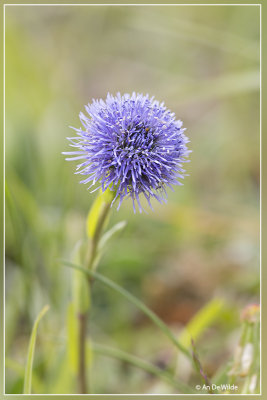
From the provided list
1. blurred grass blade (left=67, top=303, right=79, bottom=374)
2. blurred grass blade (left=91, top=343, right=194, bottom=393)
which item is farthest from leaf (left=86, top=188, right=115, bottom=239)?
blurred grass blade (left=91, top=343, right=194, bottom=393)

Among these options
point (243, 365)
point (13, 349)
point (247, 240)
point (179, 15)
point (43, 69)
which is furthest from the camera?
point (43, 69)

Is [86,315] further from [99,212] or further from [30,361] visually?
[99,212]

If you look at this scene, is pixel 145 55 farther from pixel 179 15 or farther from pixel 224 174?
pixel 224 174

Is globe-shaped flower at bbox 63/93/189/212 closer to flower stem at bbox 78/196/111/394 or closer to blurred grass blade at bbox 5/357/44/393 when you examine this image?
flower stem at bbox 78/196/111/394

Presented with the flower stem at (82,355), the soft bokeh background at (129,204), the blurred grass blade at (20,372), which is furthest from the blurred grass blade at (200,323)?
the blurred grass blade at (20,372)

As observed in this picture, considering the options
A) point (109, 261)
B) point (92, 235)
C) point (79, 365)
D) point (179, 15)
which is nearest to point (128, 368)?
point (79, 365)

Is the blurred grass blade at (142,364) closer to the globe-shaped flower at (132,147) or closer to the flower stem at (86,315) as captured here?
the flower stem at (86,315)

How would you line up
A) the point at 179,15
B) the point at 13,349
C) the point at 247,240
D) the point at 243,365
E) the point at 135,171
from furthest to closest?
the point at 247,240 → the point at 179,15 → the point at 13,349 → the point at 243,365 → the point at 135,171
